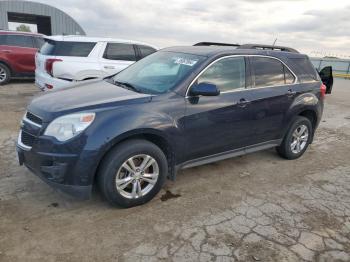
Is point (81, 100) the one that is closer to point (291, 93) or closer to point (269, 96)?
point (269, 96)

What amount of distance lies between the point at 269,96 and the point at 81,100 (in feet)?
8.44

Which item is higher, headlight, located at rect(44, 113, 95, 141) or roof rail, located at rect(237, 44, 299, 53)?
roof rail, located at rect(237, 44, 299, 53)

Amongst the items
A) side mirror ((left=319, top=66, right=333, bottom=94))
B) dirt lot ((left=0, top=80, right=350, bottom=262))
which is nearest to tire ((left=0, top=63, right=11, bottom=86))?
dirt lot ((left=0, top=80, right=350, bottom=262))

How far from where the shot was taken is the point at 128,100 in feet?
11.2

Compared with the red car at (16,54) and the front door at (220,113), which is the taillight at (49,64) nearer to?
the red car at (16,54)

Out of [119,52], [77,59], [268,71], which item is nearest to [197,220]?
[268,71]

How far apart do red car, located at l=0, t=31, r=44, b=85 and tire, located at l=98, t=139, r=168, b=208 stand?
9555 millimetres

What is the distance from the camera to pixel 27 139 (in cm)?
339

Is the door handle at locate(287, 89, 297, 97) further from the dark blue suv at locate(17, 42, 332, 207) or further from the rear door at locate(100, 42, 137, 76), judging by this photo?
the rear door at locate(100, 42, 137, 76)

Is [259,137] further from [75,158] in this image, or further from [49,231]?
[49,231]

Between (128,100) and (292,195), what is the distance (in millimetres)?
2368

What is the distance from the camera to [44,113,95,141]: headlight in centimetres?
310

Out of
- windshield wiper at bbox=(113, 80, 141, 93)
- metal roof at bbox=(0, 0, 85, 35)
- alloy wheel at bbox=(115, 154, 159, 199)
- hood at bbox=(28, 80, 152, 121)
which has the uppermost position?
metal roof at bbox=(0, 0, 85, 35)

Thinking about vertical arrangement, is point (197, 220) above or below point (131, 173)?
below
